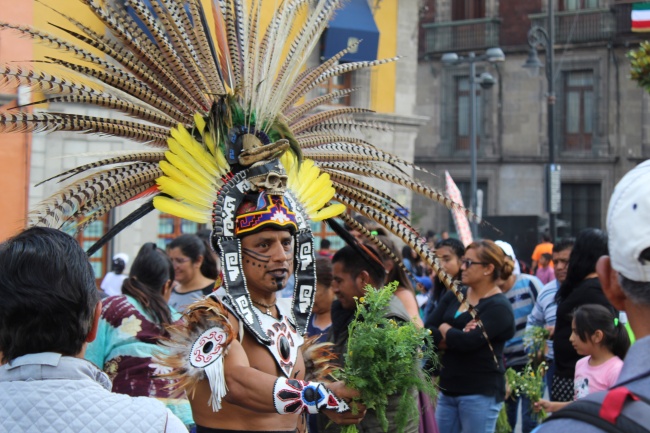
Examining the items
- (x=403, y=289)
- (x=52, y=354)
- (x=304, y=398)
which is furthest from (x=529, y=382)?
(x=52, y=354)

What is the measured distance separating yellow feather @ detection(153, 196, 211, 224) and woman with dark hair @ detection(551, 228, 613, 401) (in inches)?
Answer: 114

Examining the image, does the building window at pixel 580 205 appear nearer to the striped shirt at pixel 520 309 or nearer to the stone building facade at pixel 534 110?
the stone building facade at pixel 534 110

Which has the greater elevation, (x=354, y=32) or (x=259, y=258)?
(x=354, y=32)

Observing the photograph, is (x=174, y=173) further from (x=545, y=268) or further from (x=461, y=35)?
(x=461, y=35)

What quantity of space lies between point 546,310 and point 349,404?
3903 millimetres

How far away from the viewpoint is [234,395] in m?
3.82

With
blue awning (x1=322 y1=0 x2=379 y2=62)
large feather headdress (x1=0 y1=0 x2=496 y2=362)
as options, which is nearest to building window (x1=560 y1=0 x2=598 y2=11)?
blue awning (x1=322 y1=0 x2=379 y2=62)

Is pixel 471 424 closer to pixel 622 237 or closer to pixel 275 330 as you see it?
pixel 275 330

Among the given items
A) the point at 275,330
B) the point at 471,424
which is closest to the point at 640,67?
the point at 275,330

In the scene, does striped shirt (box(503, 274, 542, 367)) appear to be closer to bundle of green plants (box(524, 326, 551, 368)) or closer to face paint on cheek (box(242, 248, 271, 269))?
bundle of green plants (box(524, 326, 551, 368))

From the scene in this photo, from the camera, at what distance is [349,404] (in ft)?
12.1

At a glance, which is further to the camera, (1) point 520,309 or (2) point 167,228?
(2) point 167,228

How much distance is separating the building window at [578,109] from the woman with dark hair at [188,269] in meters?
25.3

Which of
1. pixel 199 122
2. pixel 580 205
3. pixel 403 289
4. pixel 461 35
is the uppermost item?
pixel 461 35
